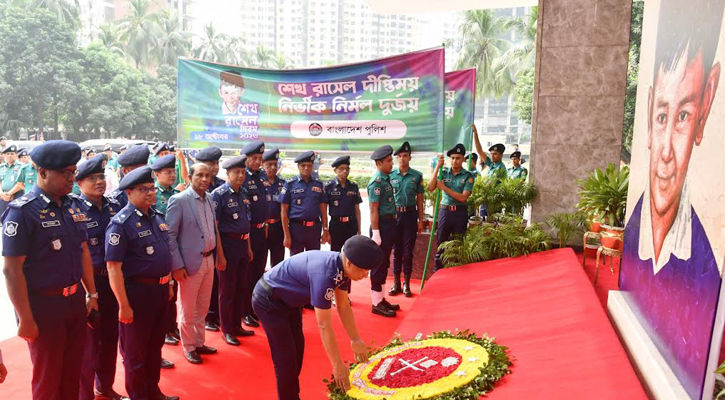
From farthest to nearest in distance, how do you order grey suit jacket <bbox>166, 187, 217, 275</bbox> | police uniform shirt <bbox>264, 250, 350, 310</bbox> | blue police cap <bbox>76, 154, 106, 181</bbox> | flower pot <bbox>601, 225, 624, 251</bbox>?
1. flower pot <bbox>601, 225, 624, 251</bbox>
2. grey suit jacket <bbox>166, 187, 217, 275</bbox>
3. blue police cap <bbox>76, 154, 106, 181</bbox>
4. police uniform shirt <bbox>264, 250, 350, 310</bbox>

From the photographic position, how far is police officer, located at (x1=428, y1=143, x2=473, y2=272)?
18.2ft

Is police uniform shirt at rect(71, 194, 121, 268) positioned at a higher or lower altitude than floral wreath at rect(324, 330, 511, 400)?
higher

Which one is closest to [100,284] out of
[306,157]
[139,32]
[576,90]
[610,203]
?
[306,157]

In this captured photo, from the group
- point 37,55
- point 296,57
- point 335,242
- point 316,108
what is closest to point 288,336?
point 335,242

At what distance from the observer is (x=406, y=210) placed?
18.3ft

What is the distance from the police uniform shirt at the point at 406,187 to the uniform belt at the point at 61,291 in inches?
136

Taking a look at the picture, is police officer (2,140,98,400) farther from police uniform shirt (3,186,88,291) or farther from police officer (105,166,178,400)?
police officer (105,166,178,400)

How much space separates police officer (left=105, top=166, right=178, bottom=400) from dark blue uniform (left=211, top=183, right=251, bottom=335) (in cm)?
105

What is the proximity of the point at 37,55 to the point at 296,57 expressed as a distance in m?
53.4

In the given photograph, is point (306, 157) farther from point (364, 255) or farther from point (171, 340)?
point (364, 255)

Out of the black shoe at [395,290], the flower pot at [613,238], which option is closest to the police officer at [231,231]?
the black shoe at [395,290]

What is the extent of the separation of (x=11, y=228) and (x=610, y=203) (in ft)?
13.6

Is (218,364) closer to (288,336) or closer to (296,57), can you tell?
(288,336)

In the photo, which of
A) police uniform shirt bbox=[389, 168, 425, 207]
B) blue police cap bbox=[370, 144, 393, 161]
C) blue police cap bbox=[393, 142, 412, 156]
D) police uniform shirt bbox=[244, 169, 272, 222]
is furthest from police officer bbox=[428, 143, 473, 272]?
police uniform shirt bbox=[244, 169, 272, 222]
